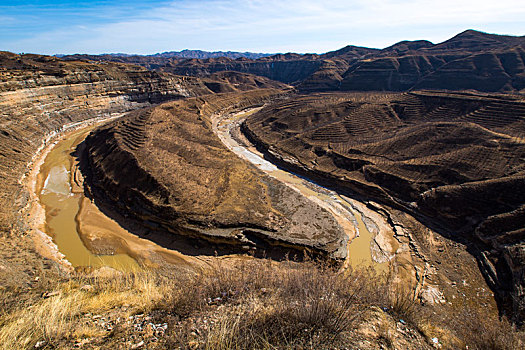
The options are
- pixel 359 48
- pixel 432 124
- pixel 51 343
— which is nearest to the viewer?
pixel 51 343

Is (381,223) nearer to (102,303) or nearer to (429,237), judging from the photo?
(429,237)

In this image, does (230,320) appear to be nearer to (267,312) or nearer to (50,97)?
(267,312)

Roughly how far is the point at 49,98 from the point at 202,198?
169ft

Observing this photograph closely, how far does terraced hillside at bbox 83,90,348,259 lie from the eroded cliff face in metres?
8.44

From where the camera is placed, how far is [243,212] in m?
24.6

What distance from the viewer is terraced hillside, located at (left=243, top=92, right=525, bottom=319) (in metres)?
22.3

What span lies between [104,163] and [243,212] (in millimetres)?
22639

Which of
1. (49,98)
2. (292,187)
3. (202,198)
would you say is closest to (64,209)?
(202,198)

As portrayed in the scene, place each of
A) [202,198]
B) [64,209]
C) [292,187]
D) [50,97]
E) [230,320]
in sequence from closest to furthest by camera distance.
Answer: [230,320] < [202,198] < [64,209] < [292,187] < [50,97]

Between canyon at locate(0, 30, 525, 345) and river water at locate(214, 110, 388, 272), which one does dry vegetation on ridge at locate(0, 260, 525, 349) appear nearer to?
canyon at locate(0, 30, 525, 345)

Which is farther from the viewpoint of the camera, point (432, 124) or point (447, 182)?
point (432, 124)

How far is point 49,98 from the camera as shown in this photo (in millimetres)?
55062

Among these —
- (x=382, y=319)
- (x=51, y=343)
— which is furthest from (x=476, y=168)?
(x=51, y=343)

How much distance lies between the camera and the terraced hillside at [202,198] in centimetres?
2262
